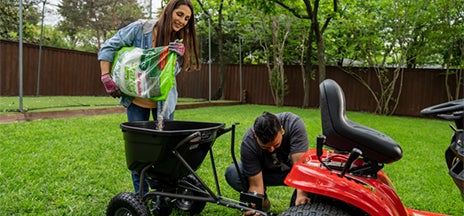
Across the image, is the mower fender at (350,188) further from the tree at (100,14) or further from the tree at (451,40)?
the tree at (451,40)

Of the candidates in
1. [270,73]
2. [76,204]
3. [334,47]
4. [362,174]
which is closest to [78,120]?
[76,204]

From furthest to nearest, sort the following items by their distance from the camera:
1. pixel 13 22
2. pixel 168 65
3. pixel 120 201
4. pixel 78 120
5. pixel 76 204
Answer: pixel 13 22 < pixel 78 120 < pixel 76 204 < pixel 168 65 < pixel 120 201

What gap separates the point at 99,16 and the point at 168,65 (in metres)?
8.05

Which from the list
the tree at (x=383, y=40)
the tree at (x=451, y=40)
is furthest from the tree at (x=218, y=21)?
the tree at (x=451, y=40)

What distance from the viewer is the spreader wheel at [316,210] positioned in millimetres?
1585

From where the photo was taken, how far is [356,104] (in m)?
12.8

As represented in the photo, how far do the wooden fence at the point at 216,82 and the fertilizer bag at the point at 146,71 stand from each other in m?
7.64

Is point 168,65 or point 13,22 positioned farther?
point 13,22

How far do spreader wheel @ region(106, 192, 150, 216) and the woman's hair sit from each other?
3.05 feet

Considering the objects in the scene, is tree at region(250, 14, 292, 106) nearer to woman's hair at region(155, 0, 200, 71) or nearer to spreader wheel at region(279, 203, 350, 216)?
woman's hair at region(155, 0, 200, 71)

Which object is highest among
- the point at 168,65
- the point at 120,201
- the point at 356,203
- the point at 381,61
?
the point at 381,61

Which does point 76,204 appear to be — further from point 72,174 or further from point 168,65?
point 168,65

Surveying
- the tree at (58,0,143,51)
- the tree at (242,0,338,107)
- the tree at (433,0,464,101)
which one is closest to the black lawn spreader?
the tree at (58,0,143,51)

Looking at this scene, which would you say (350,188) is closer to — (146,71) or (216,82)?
(146,71)
